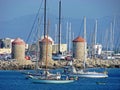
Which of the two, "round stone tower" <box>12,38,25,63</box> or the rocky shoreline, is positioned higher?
"round stone tower" <box>12,38,25,63</box>

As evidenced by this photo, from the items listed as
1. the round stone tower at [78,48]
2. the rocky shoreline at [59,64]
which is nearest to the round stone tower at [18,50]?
the rocky shoreline at [59,64]

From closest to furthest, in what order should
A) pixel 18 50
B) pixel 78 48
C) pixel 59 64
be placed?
pixel 59 64, pixel 18 50, pixel 78 48

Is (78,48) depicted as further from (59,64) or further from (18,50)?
(59,64)

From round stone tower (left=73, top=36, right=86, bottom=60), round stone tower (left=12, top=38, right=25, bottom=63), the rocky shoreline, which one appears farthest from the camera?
round stone tower (left=73, top=36, right=86, bottom=60)

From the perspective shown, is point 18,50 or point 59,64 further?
point 18,50

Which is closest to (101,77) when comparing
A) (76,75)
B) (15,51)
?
(76,75)

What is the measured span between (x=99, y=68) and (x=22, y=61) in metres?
12.2

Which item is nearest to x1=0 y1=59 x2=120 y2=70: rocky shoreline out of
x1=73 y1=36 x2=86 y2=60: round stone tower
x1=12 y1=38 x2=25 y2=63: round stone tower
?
x1=73 y1=36 x2=86 y2=60: round stone tower

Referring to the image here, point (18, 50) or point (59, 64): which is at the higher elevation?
point (18, 50)

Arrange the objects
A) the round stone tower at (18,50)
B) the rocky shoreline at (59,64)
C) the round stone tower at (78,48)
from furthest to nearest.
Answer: the round stone tower at (78,48) → the round stone tower at (18,50) → the rocky shoreline at (59,64)

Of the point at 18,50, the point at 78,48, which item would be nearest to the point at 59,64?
the point at 18,50

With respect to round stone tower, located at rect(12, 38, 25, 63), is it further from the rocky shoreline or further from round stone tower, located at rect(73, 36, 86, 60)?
round stone tower, located at rect(73, 36, 86, 60)

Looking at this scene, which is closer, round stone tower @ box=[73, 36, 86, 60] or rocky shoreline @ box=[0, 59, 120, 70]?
rocky shoreline @ box=[0, 59, 120, 70]

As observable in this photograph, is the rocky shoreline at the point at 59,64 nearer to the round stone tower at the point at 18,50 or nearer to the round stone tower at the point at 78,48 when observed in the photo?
the round stone tower at the point at 78,48
